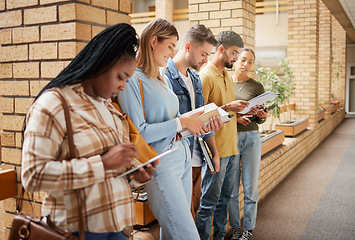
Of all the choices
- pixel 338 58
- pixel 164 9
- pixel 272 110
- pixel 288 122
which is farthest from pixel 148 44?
pixel 338 58

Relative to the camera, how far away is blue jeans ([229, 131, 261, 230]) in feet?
11.2

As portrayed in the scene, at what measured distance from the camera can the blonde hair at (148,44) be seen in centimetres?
189

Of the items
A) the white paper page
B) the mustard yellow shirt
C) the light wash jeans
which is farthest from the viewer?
the white paper page

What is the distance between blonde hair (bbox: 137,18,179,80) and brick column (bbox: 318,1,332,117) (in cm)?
937

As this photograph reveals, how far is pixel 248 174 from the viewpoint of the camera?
346cm

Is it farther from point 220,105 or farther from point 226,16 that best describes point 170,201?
point 226,16

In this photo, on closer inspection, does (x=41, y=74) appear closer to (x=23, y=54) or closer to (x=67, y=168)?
(x=23, y=54)

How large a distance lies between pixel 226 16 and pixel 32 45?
2.45m

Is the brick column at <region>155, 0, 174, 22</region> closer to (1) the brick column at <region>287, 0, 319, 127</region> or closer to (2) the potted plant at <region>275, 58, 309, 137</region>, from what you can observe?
(1) the brick column at <region>287, 0, 319, 127</region>

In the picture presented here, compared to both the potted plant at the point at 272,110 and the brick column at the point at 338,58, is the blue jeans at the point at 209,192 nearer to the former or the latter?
the potted plant at the point at 272,110

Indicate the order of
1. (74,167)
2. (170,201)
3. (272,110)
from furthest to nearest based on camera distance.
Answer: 1. (272,110)
2. (170,201)
3. (74,167)

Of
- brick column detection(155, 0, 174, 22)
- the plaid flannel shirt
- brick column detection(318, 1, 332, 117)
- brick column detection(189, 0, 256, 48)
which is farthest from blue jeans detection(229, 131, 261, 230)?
brick column detection(155, 0, 174, 22)

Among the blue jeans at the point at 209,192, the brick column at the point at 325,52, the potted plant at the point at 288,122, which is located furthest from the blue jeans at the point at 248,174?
the brick column at the point at 325,52

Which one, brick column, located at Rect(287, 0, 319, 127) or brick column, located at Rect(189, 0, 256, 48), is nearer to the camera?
brick column, located at Rect(189, 0, 256, 48)
